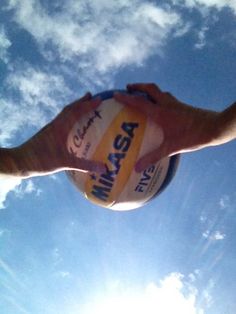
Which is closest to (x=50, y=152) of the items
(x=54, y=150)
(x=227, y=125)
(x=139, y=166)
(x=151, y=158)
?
(x=54, y=150)

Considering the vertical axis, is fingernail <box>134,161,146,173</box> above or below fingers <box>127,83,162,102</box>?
below

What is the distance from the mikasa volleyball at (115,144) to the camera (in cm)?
746

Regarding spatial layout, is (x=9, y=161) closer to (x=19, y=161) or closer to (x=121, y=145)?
(x=19, y=161)

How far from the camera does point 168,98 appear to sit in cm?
744

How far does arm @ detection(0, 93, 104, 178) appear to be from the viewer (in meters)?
7.43

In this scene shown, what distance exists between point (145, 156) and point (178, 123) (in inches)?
30.7

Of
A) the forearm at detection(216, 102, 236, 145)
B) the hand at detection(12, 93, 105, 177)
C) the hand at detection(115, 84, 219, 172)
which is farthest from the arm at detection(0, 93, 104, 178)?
the forearm at detection(216, 102, 236, 145)

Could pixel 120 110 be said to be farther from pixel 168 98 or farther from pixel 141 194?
pixel 141 194

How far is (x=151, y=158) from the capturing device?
24.6ft

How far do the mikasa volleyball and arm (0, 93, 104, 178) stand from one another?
0.12 m

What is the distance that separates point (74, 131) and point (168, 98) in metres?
1.63

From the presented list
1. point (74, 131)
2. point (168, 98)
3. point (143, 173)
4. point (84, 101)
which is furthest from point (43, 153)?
point (168, 98)

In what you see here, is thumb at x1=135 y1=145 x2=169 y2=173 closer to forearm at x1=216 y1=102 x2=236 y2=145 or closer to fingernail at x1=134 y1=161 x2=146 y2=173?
fingernail at x1=134 y1=161 x2=146 y2=173

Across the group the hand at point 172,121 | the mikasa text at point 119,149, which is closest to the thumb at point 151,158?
the hand at point 172,121
